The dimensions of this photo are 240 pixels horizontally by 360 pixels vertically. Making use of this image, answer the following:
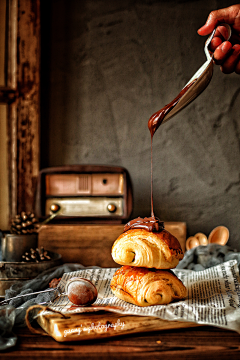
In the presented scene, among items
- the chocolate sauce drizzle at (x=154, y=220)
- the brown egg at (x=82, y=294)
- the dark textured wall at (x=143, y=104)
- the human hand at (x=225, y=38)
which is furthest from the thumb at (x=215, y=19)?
the brown egg at (x=82, y=294)

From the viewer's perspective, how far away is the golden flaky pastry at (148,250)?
33.7 inches

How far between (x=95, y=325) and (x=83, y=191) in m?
0.88

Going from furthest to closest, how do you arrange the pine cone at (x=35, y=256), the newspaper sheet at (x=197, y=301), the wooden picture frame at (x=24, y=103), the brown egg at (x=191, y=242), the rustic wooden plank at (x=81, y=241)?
1. the wooden picture frame at (x=24, y=103)
2. the brown egg at (x=191, y=242)
3. the rustic wooden plank at (x=81, y=241)
4. the pine cone at (x=35, y=256)
5. the newspaper sheet at (x=197, y=301)

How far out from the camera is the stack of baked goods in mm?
836

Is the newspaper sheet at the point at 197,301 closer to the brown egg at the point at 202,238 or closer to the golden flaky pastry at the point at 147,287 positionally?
the golden flaky pastry at the point at 147,287

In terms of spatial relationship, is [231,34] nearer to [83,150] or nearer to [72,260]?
[83,150]

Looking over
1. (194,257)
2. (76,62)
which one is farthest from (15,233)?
(76,62)

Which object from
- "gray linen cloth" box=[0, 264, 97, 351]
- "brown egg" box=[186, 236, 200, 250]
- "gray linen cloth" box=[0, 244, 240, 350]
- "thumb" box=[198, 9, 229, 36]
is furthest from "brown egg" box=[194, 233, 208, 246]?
"thumb" box=[198, 9, 229, 36]

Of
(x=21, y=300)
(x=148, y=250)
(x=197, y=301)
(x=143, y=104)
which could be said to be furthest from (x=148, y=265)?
(x=143, y=104)

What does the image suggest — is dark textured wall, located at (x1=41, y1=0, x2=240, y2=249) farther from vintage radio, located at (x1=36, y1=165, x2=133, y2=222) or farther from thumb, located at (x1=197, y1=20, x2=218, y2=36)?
thumb, located at (x1=197, y1=20, x2=218, y2=36)

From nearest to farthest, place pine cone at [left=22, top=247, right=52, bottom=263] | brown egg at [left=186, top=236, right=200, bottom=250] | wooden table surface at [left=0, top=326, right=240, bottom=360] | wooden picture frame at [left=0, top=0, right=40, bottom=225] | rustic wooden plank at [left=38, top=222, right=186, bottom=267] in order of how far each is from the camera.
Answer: wooden table surface at [left=0, top=326, right=240, bottom=360], pine cone at [left=22, top=247, right=52, bottom=263], rustic wooden plank at [left=38, top=222, right=186, bottom=267], brown egg at [left=186, top=236, right=200, bottom=250], wooden picture frame at [left=0, top=0, right=40, bottom=225]

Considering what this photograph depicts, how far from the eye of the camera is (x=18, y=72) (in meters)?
1.78

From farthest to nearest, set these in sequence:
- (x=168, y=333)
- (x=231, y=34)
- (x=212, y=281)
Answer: (x=231, y=34)
(x=212, y=281)
(x=168, y=333)

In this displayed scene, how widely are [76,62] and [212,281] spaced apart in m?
1.39
